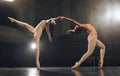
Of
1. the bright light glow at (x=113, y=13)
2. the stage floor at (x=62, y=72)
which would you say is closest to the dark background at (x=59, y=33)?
the bright light glow at (x=113, y=13)

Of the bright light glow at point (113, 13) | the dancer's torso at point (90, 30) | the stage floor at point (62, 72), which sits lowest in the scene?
the stage floor at point (62, 72)

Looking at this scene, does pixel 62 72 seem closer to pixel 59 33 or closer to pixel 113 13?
pixel 59 33

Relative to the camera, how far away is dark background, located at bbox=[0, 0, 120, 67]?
2.77 meters

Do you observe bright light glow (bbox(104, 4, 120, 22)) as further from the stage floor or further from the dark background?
the stage floor

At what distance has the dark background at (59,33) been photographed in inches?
109

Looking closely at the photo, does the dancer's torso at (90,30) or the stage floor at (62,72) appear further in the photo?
the dancer's torso at (90,30)

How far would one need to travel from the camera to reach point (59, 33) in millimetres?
2820

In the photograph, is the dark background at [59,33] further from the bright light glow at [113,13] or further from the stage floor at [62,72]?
the stage floor at [62,72]

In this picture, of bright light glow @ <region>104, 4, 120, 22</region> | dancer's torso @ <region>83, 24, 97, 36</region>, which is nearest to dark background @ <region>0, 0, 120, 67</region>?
bright light glow @ <region>104, 4, 120, 22</region>

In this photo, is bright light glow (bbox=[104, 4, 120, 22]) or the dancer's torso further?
bright light glow (bbox=[104, 4, 120, 22])

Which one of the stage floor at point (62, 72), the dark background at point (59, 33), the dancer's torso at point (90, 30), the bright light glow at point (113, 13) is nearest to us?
the stage floor at point (62, 72)

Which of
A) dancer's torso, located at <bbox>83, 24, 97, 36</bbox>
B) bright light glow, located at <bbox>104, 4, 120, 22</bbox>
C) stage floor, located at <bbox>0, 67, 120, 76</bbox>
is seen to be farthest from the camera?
bright light glow, located at <bbox>104, 4, 120, 22</bbox>

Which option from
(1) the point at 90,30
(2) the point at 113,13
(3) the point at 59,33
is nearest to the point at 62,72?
(1) the point at 90,30

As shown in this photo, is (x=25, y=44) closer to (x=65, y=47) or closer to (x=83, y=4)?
(x=65, y=47)
